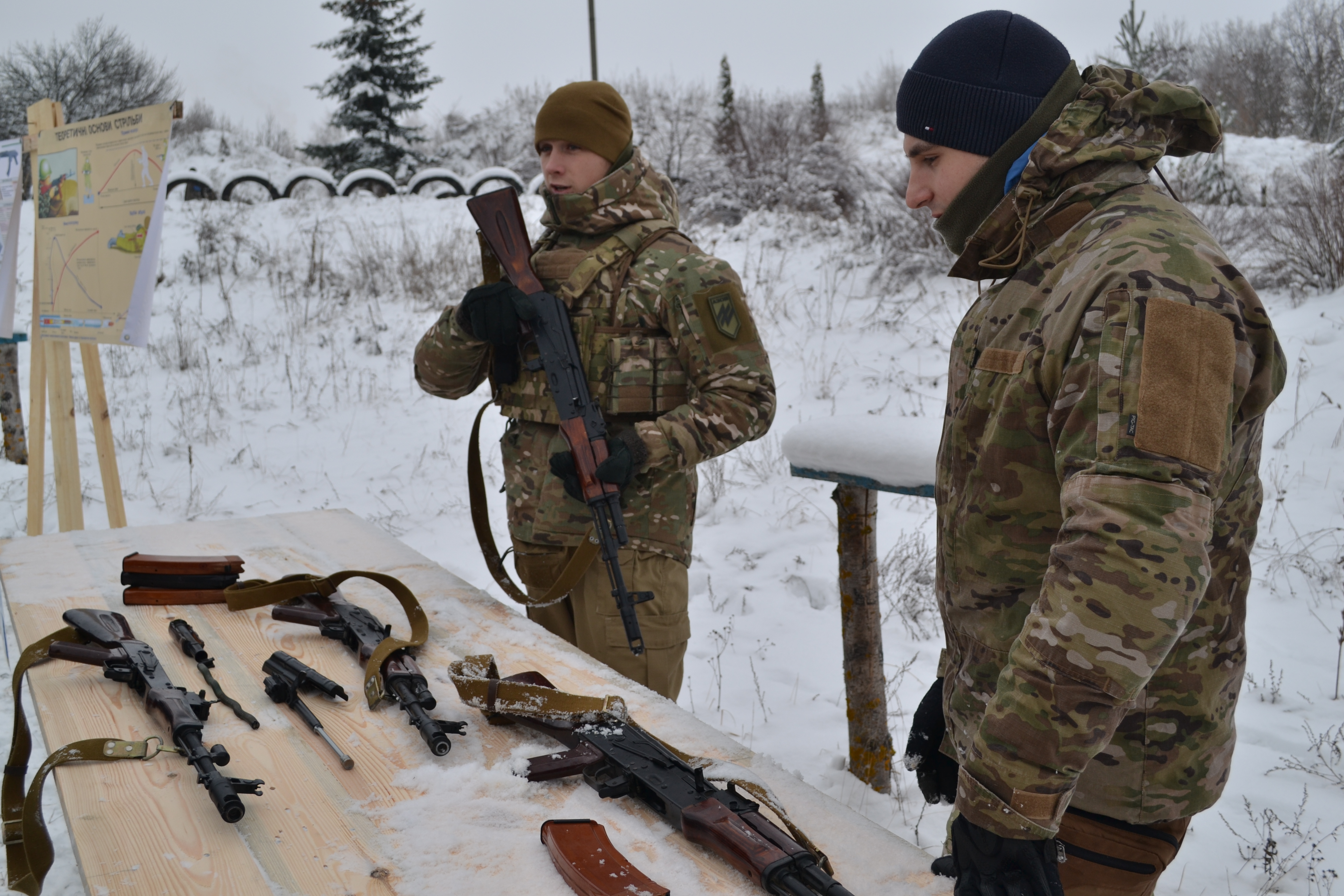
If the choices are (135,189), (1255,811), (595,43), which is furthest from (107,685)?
(595,43)

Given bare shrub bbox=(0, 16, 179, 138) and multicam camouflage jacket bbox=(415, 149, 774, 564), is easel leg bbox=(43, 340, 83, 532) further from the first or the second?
bare shrub bbox=(0, 16, 179, 138)

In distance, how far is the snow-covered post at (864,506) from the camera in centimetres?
253

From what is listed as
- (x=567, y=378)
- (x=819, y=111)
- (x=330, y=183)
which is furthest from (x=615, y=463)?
(x=819, y=111)

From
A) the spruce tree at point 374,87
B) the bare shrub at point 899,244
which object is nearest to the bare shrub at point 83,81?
the spruce tree at point 374,87

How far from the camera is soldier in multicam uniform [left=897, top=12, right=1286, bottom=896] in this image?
3.50ft

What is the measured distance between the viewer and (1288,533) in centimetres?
479

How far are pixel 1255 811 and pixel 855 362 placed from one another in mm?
5158

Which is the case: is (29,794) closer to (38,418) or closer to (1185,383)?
(1185,383)

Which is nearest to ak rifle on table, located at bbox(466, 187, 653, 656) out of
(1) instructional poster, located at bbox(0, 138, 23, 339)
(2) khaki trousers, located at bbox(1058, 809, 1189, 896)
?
(2) khaki trousers, located at bbox(1058, 809, 1189, 896)

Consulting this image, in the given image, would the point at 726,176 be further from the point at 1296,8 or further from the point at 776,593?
the point at 1296,8

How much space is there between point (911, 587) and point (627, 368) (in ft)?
8.12

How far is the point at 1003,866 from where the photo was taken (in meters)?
1.15

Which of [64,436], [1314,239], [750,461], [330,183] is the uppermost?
[330,183]

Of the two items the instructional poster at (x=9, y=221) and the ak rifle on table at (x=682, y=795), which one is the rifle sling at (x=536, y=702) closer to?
the ak rifle on table at (x=682, y=795)
